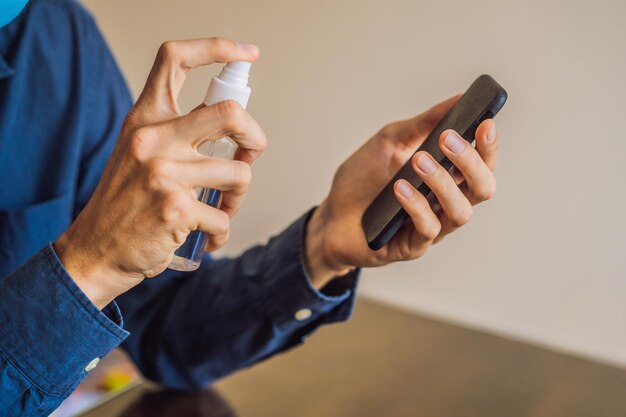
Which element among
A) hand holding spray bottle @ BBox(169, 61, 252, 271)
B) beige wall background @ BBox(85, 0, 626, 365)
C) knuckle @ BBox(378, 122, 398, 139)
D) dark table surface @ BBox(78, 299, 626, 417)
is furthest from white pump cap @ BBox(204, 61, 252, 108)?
beige wall background @ BBox(85, 0, 626, 365)

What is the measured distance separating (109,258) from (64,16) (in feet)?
1.87

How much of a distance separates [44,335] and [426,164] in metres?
0.32

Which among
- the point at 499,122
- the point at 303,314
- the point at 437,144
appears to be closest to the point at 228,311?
the point at 303,314

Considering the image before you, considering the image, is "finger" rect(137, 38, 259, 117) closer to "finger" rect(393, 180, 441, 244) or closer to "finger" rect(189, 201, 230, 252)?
"finger" rect(189, 201, 230, 252)

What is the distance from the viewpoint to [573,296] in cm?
109

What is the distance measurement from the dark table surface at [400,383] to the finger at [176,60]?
362mm

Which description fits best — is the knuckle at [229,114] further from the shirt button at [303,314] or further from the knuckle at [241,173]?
the shirt button at [303,314]

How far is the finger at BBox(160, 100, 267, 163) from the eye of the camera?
442 millimetres

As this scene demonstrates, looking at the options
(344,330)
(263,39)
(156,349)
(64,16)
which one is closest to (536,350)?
(344,330)

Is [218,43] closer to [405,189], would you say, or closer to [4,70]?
[405,189]

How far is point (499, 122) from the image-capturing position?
42.2 inches

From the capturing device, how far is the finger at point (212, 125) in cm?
44

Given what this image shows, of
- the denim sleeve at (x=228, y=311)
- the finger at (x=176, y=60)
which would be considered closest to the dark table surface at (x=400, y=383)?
the denim sleeve at (x=228, y=311)

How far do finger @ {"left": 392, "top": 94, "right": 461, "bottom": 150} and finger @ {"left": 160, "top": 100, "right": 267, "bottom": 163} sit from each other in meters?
0.24
